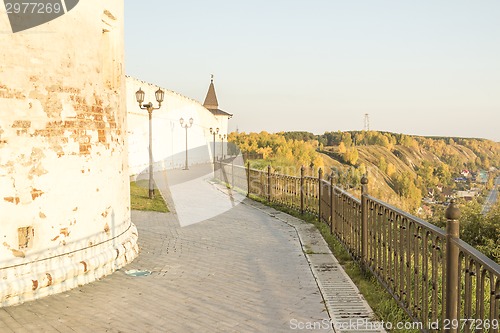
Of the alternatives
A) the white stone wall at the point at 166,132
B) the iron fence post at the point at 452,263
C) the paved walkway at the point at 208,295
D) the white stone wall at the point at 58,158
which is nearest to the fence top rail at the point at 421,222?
the iron fence post at the point at 452,263

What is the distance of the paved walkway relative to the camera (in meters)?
4.37

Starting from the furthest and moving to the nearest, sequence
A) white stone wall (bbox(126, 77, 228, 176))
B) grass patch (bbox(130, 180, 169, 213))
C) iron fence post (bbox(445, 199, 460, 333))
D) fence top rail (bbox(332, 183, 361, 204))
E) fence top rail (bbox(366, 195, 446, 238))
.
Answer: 1. white stone wall (bbox(126, 77, 228, 176))
2. grass patch (bbox(130, 180, 169, 213))
3. fence top rail (bbox(332, 183, 361, 204))
4. fence top rail (bbox(366, 195, 446, 238))
5. iron fence post (bbox(445, 199, 460, 333))

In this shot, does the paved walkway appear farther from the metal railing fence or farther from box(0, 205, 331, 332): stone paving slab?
the metal railing fence

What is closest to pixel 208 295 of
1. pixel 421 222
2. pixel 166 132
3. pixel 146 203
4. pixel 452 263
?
pixel 421 222

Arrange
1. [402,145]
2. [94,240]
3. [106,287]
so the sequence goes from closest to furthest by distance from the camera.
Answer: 1. [106,287]
2. [94,240]
3. [402,145]

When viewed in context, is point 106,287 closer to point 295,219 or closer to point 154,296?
point 154,296


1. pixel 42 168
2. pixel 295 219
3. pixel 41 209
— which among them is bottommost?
pixel 295 219

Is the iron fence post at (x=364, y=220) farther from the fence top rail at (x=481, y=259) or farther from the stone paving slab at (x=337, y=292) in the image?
the fence top rail at (x=481, y=259)

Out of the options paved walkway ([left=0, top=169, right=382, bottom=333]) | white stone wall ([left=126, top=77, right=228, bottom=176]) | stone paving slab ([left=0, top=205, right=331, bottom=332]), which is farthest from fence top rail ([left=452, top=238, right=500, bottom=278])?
white stone wall ([left=126, top=77, right=228, bottom=176])

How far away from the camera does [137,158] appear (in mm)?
28203

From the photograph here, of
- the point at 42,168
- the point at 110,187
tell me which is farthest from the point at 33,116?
the point at 110,187

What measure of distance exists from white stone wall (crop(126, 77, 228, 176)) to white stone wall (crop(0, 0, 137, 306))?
838 inches

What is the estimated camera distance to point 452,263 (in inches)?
120

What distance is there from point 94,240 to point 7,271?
1.25m
